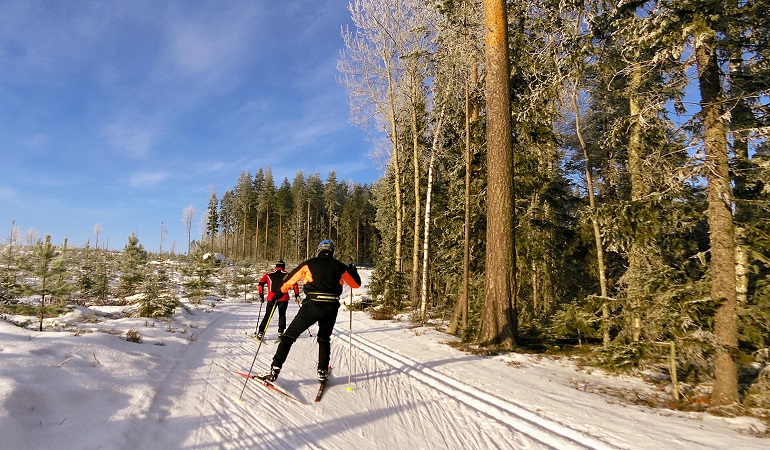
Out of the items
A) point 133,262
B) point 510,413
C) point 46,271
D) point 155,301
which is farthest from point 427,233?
point 133,262

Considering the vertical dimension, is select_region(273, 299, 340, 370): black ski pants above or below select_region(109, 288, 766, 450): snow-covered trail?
above

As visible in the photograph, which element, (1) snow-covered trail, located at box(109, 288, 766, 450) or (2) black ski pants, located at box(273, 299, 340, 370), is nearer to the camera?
(1) snow-covered trail, located at box(109, 288, 766, 450)

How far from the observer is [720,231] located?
493cm

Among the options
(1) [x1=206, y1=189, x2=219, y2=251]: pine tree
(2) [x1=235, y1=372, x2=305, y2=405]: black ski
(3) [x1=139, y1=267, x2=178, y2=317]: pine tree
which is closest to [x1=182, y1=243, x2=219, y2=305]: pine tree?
(3) [x1=139, y1=267, x2=178, y2=317]: pine tree

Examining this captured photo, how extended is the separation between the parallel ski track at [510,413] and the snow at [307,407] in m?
0.02

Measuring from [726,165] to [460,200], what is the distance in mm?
7752

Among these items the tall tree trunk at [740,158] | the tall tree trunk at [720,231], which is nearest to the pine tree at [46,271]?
the tall tree trunk at [720,231]

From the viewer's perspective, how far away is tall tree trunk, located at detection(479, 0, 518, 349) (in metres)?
8.07

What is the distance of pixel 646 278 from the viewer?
6.86m

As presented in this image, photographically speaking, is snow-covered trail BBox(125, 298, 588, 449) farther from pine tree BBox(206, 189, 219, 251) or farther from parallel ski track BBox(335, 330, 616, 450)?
pine tree BBox(206, 189, 219, 251)

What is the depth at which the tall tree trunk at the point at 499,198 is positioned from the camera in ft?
26.5

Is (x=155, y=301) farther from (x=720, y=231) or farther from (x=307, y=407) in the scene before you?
(x=720, y=231)

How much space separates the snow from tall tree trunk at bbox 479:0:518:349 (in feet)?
5.01

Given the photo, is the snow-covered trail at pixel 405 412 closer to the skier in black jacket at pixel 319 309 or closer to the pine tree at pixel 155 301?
the skier in black jacket at pixel 319 309
